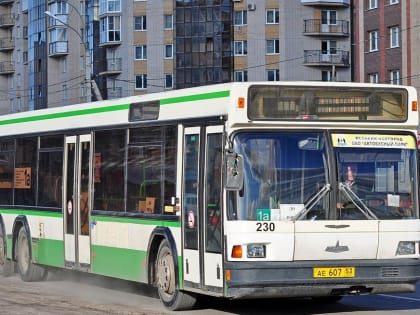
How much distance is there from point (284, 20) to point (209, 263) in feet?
223

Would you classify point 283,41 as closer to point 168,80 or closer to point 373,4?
point 168,80

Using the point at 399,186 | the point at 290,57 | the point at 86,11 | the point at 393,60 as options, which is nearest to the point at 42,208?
the point at 399,186

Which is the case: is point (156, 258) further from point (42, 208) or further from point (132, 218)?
point (42, 208)

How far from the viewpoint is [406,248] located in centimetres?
1233

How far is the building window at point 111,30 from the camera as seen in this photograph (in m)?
82.8

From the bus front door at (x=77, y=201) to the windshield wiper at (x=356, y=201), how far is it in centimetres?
509

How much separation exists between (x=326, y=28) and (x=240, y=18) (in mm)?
6580

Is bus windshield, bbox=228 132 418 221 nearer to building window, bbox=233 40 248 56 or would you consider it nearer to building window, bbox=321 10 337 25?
building window, bbox=233 40 248 56

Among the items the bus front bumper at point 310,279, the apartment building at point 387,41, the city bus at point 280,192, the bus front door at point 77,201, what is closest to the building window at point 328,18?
the apartment building at point 387,41

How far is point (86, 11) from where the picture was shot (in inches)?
3425

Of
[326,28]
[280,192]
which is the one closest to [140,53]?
[326,28]

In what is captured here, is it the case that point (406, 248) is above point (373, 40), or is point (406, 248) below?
below

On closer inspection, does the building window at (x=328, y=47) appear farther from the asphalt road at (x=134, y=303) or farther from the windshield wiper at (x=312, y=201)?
the windshield wiper at (x=312, y=201)

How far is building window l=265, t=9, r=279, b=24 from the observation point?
79.1 meters
